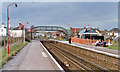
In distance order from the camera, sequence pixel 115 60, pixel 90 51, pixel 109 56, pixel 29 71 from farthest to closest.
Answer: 1. pixel 90 51
2. pixel 109 56
3. pixel 115 60
4. pixel 29 71

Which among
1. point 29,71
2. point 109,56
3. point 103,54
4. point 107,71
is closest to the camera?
point 29,71

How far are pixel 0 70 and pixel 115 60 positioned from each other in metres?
10.3

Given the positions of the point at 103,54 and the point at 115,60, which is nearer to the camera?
the point at 115,60

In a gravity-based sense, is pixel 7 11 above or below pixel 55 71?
above

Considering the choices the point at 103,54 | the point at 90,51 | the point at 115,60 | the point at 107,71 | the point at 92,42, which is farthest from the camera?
the point at 92,42

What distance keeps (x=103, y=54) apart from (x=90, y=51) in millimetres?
3598

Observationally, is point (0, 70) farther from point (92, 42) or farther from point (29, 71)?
point (92, 42)

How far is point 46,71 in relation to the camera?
8.31 metres

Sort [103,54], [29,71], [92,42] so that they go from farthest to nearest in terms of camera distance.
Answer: [92,42], [103,54], [29,71]

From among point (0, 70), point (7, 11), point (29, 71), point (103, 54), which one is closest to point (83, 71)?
point (29, 71)

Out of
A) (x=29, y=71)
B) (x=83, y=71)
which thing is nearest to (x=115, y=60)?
(x=83, y=71)

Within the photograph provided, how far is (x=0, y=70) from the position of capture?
8.33 meters

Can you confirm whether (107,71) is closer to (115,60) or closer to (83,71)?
(83,71)

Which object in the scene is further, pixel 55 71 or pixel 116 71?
pixel 116 71
